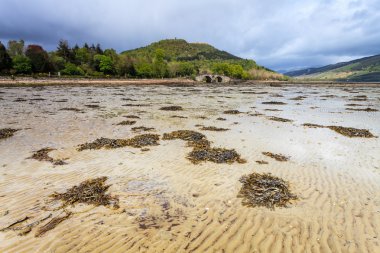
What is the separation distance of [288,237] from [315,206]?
1872 millimetres

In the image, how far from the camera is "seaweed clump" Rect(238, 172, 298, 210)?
7.01 m

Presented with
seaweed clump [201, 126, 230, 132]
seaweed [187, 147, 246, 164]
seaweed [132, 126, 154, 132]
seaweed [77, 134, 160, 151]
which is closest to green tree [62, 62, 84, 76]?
seaweed [132, 126, 154, 132]

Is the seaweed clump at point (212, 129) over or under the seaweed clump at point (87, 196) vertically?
over

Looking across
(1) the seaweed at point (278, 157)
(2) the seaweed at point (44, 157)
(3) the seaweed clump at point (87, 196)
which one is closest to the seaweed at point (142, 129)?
(2) the seaweed at point (44, 157)

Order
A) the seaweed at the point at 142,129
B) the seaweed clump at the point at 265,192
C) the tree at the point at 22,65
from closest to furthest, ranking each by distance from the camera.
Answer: the seaweed clump at the point at 265,192 < the seaweed at the point at 142,129 < the tree at the point at 22,65

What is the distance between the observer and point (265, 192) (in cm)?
755

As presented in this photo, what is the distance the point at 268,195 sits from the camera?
24.1ft

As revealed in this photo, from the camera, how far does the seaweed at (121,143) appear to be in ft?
38.7

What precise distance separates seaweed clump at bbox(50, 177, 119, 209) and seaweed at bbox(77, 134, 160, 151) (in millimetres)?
4223

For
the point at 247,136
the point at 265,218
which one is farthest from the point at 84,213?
the point at 247,136

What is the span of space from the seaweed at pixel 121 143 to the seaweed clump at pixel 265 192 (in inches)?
221

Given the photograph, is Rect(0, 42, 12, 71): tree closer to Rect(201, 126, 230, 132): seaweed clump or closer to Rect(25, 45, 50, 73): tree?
Rect(25, 45, 50, 73): tree

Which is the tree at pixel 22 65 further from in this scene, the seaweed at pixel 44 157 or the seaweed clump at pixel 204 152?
the seaweed clump at pixel 204 152

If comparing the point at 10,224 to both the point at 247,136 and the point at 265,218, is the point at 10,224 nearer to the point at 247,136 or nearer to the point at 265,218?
the point at 265,218
